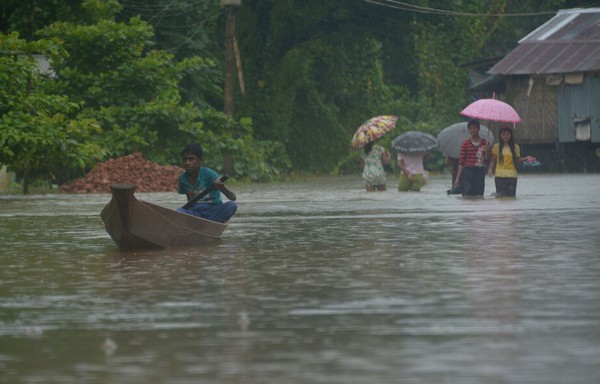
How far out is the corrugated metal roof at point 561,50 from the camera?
53.1 metres

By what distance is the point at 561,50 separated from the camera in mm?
54500

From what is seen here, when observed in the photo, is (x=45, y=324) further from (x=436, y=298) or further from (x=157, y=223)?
(x=157, y=223)

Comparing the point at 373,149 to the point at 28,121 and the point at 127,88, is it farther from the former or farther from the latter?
the point at 127,88

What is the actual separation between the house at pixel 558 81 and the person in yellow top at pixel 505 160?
2236cm

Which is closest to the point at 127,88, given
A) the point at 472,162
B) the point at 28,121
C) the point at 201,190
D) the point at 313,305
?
the point at 28,121

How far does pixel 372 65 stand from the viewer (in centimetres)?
6291

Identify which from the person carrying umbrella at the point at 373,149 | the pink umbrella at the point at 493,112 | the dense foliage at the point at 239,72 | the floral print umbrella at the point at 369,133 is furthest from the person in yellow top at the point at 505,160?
the dense foliage at the point at 239,72

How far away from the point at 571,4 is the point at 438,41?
607cm

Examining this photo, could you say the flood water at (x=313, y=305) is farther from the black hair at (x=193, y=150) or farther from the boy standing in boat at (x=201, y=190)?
the black hair at (x=193, y=150)

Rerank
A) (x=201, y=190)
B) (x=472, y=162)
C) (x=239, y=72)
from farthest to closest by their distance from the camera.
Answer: (x=239, y=72)
(x=472, y=162)
(x=201, y=190)

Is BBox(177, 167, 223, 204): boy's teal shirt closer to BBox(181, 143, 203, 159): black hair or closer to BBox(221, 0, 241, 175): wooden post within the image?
BBox(181, 143, 203, 159): black hair

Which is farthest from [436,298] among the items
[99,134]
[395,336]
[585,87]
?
[585,87]

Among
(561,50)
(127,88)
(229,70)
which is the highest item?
(561,50)

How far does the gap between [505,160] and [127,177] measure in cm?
1312
